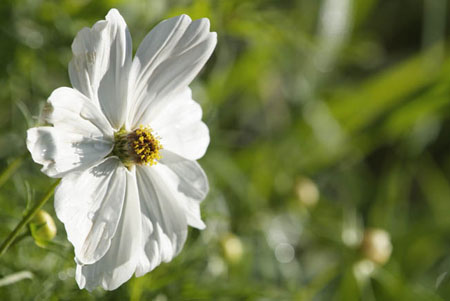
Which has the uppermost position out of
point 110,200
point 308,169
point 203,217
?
point 110,200

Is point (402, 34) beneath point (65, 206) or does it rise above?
beneath

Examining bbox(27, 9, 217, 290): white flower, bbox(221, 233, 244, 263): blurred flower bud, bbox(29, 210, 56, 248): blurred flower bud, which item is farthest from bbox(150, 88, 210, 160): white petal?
bbox(221, 233, 244, 263): blurred flower bud

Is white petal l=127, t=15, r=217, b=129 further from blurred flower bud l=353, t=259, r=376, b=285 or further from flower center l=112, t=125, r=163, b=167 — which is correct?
blurred flower bud l=353, t=259, r=376, b=285

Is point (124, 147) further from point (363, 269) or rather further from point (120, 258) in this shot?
point (363, 269)

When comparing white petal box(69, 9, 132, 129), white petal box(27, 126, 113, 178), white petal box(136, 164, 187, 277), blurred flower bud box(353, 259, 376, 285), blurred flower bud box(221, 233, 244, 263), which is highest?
white petal box(69, 9, 132, 129)

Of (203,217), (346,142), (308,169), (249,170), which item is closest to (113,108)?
(203,217)

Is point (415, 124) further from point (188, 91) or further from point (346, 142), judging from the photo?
point (188, 91)
